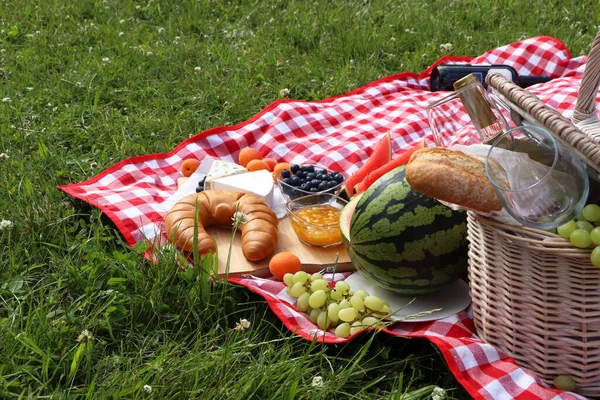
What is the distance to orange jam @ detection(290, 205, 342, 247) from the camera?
116 inches

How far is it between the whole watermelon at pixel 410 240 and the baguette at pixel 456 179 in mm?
427

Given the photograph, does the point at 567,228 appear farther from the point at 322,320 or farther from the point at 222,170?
the point at 222,170

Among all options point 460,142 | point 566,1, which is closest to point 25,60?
point 460,142

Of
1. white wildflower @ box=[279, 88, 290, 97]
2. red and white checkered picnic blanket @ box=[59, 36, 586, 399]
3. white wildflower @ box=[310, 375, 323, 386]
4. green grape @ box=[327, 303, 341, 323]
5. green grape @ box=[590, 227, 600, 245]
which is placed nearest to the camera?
green grape @ box=[590, 227, 600, 245]

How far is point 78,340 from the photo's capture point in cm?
216

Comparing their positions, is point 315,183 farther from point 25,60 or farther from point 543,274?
point 25,60

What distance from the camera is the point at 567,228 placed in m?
1.86

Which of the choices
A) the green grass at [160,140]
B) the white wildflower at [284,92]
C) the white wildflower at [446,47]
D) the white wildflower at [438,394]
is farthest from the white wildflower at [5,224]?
the white wildflower at [446,47]

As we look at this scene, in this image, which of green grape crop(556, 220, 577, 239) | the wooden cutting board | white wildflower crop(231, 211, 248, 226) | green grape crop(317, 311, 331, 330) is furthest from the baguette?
white wildflower crop(231, 211, 248, 226)

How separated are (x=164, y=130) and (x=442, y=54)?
89.7 inches

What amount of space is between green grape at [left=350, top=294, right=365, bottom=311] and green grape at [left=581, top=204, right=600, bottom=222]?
84 centimetres

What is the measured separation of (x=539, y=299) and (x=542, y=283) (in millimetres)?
67

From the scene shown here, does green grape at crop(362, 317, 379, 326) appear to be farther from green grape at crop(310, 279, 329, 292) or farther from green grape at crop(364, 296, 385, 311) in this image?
green grape at crop(310, 279, 329, 292)

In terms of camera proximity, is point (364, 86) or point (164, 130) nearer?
point (164, 130)
